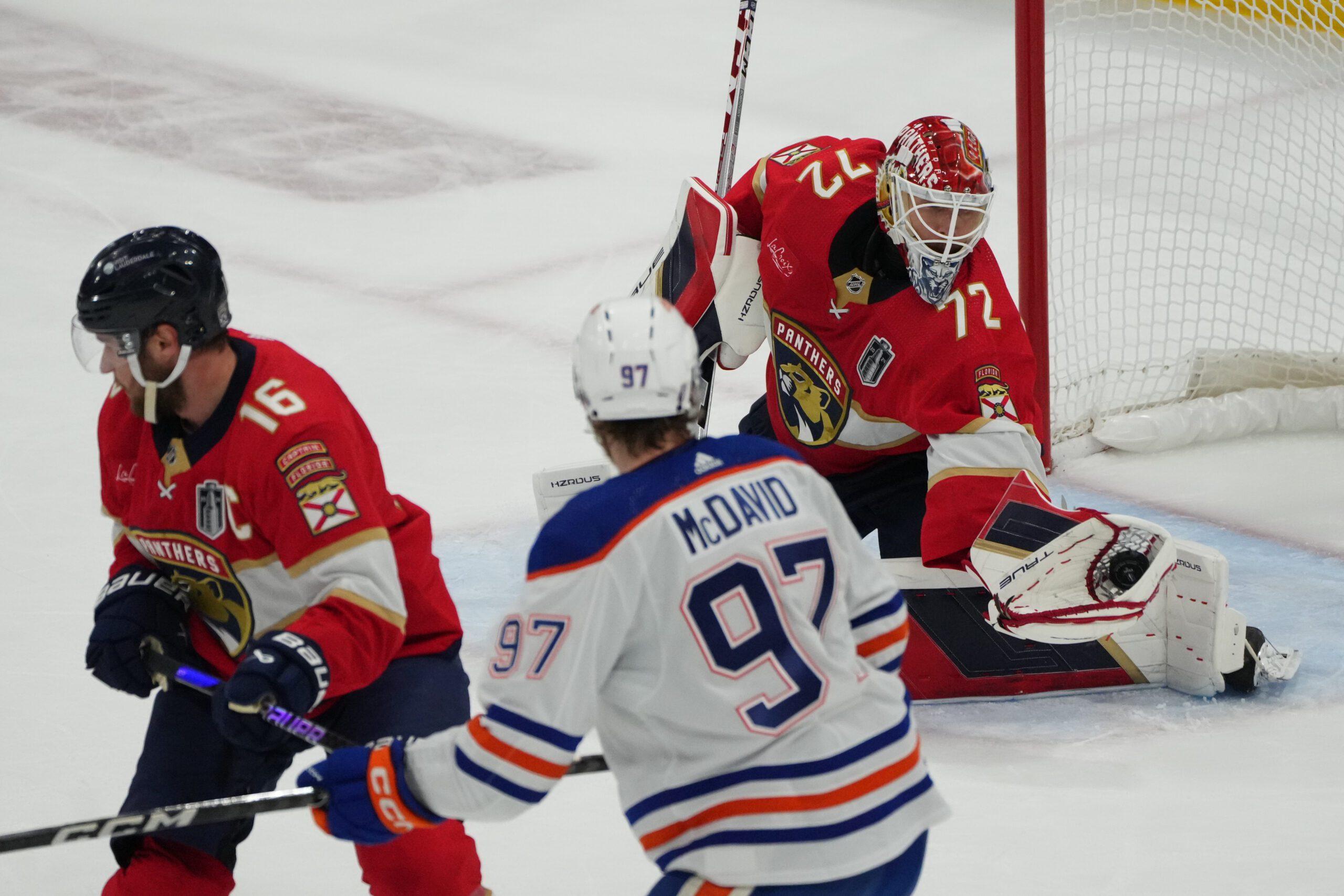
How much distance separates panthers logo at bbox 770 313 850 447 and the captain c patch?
1.17ft

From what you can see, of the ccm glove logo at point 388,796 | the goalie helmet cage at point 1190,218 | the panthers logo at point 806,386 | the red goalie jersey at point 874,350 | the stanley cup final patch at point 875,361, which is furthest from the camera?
the goalie helmet cage at point 1190,218

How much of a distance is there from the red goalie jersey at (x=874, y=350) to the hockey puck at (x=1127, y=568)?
0.20 meters

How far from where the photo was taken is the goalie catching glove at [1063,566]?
9.64 ft

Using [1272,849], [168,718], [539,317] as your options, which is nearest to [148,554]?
[168,718]

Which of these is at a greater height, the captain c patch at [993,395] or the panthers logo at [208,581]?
the captain c patch at [993,395]

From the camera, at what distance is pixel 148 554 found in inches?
91.0

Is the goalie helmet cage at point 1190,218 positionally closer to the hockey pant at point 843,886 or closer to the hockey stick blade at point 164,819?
the hockey pant at point 843,886

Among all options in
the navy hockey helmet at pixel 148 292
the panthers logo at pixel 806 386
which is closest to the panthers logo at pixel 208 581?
the navy hockey helmet at pixel 148 292

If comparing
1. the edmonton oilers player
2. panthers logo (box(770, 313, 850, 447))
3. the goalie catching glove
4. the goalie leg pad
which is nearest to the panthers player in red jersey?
the edmonton oilers player

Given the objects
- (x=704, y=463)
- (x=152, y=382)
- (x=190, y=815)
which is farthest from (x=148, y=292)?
(x=704, y=463)

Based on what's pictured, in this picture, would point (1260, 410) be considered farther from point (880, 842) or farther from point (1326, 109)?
point (880, 842)

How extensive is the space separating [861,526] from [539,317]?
2096 millimetres

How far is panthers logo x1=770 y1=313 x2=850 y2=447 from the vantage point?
336cm

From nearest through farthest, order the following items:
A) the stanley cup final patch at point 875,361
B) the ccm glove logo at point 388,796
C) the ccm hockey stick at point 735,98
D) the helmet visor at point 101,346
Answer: the ccm glove logo at point 388,796, the helmet visor at point 101,346, the stanley cup final patch at point 875,361, the ccm hockey stick at point 735,98
